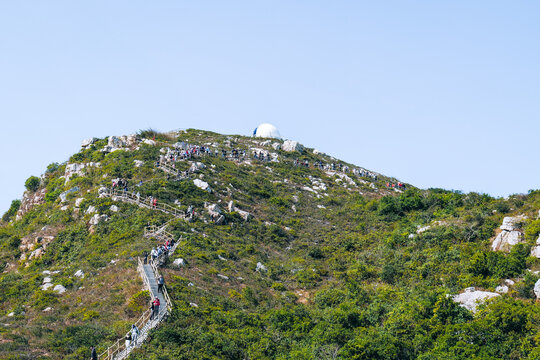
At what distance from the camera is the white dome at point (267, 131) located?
98425 millimetres

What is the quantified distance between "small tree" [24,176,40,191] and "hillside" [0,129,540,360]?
705 millimetres

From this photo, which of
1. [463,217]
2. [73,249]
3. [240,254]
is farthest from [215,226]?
[463,217]

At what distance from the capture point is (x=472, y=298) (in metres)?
32.2

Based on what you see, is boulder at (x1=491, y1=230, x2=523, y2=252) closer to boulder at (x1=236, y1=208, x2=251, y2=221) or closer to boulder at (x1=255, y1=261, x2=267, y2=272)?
boulder at (x1=255, y1=261, x2=267, y2=272)

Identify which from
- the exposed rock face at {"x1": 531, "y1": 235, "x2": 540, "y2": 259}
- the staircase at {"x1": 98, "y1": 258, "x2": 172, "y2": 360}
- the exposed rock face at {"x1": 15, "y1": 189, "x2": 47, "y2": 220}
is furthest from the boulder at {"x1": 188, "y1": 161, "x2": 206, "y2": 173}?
the exposed rock face at {"x1": 531, "y1": 235, "x2": 540, "y2": 259}

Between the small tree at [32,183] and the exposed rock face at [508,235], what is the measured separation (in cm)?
5133

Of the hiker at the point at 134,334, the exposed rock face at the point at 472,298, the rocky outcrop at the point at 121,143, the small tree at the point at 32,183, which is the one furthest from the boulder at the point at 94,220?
the exposed rock face at the point at 472,298

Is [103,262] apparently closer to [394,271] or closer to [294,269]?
[294,269]

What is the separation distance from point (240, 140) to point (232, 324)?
6151cm

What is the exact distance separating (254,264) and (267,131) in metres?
57.3

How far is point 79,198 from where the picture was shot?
52625 mm

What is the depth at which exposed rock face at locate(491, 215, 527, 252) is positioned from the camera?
37531mm

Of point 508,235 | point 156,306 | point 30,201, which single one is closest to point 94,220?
point 30,201

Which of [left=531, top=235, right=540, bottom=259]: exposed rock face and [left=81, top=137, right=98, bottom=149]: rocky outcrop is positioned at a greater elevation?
[left=81, top=137, right=98, bottom=149]: rocky outcrop
